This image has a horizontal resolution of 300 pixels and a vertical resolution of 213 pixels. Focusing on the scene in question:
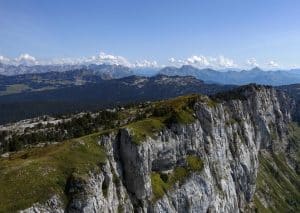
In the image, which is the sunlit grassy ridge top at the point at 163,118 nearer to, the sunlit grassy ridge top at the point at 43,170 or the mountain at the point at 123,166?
the mountain at the point at 123,166

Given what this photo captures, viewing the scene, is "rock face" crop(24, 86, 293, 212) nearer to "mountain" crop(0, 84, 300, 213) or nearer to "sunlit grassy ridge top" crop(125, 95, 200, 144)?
"mountain" crop(0, 84, 300, 213)

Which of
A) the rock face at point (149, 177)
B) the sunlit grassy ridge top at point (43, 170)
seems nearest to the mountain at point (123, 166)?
the sunlit grassy ridge top at point (43, 170)

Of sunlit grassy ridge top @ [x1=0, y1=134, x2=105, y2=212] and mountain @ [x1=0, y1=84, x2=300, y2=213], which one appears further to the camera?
mountain @ [x1=0, y1=84, x2=300, y2=213]

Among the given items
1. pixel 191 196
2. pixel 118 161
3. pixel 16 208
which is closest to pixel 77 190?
pixel 16 208

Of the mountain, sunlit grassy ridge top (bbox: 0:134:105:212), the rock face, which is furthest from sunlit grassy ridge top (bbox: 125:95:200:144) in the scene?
sunlit grassy ridge top (bbox: 0:134:105:212)

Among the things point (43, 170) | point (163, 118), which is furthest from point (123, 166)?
point (163, 118)

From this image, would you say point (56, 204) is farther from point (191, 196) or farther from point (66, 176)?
point (191, 196)

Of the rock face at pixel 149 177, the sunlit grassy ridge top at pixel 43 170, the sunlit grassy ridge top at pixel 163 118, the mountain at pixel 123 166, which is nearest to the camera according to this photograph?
the sunlit grassy ridge top at pixel 43 170

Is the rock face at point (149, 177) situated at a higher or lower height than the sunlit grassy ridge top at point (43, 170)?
lower
